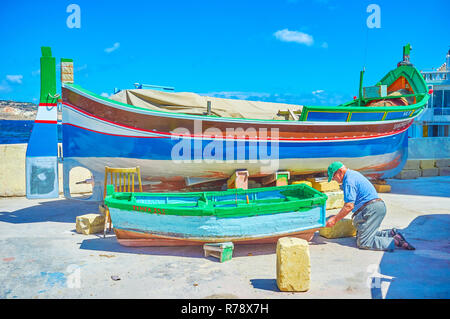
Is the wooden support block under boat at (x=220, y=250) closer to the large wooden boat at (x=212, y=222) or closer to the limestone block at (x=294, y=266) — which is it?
the large wooden boat at (x=212, y=222)

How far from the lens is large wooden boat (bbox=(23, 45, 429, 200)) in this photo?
7750 mm

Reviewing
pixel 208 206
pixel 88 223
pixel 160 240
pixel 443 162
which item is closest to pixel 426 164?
pixel 443 162

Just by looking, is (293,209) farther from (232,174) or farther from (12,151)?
(12,151)

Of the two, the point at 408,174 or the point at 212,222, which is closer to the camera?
the point at 212,222

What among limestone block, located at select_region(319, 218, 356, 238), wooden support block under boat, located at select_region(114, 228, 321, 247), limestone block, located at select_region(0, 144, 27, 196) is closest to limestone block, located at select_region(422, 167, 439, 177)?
limestone block, located at select_region(319, 218, 356, 238)

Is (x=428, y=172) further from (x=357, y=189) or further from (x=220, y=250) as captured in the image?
(x=220, y=250)

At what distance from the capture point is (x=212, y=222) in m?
5.52

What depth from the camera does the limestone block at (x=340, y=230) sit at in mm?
6426

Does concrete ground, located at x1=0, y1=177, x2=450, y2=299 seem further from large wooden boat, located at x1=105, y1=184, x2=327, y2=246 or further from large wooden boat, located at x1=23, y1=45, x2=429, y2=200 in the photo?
large wooden boat, located at x1=23, y1=45, x2=429, y2=200

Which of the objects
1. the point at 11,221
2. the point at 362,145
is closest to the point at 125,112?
the point at 11,221

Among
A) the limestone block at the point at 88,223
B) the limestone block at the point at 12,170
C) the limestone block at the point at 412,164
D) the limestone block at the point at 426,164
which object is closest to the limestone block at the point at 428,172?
the limestone block at the point at 426,164

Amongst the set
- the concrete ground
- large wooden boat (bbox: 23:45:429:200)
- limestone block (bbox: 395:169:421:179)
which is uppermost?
large wooden boat (bbox: 23:45:429:200)

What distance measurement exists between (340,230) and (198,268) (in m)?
2.72

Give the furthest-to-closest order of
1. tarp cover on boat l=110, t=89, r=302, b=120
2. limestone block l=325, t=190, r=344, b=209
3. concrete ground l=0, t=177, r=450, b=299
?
tarp cover on boat l=110, t=89, r=302, b=120 → limestone block l=325, t=190, r=344, b=209 → concrete ground l=0, t=177, r=450, b=299
